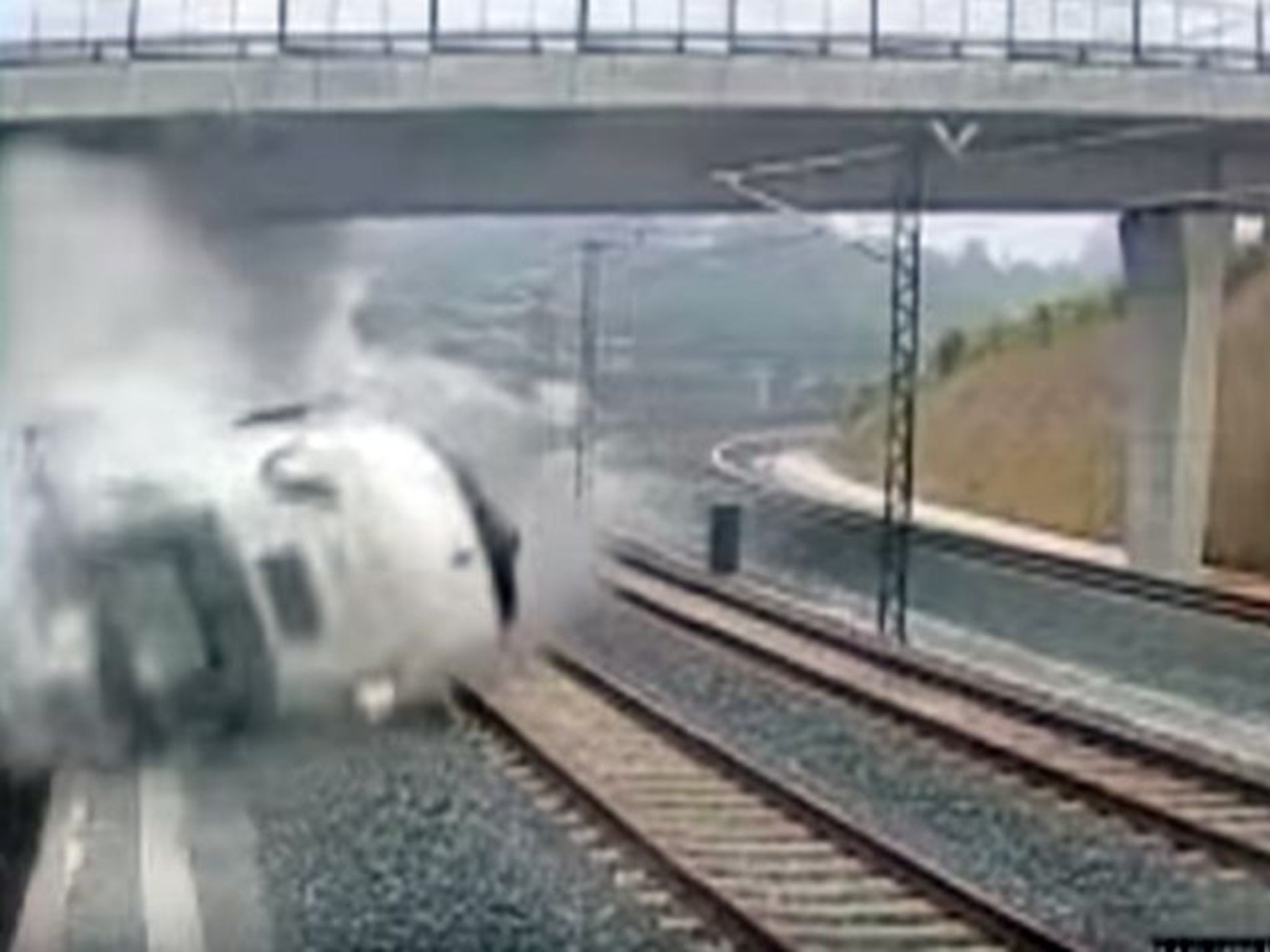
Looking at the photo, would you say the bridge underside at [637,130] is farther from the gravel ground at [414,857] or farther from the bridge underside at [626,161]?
the gravel ground at [414,857]

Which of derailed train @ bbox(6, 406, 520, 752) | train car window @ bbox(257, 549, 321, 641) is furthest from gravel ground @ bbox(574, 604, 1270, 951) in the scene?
train car window @ bbox(257, 549, 321, 641)

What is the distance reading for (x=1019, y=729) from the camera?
17438 millimetres

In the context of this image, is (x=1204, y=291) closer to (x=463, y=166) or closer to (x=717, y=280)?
(x=717, y=280)

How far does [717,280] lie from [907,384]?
358 inches

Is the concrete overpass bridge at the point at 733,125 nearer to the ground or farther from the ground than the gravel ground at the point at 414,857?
farther from the ground

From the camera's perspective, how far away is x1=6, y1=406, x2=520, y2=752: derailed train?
13016 millimetres

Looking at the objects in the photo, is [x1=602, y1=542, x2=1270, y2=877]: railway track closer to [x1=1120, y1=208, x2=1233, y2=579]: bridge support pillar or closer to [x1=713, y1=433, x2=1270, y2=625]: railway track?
[x1=713, y1=433, x2=1270, y2=625]: railway track

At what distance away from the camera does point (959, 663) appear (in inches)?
858

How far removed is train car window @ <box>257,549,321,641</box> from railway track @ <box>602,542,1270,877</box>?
4.41 metres

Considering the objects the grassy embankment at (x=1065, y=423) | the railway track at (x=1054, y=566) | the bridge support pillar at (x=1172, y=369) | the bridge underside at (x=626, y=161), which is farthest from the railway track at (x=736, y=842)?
the grassy embankment at (x=1065, y=423)

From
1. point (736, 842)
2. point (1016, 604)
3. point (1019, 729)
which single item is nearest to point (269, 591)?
point (736, 842)

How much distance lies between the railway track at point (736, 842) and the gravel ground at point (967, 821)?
42 cm

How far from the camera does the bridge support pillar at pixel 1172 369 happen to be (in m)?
31.5

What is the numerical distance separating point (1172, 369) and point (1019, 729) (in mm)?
15828
